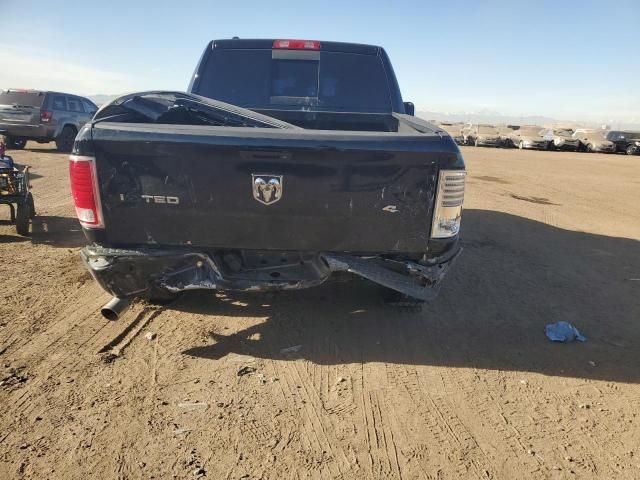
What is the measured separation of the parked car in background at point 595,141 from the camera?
30203mm

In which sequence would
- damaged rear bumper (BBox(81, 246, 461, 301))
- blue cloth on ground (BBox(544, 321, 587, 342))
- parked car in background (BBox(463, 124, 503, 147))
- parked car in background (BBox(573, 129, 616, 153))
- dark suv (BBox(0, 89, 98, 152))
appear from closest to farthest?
damaged rear bumper (BBox(81, 246, 461, 301)), blue cloth on ground (BBox(544, 321, 587, 342)), dark suv (BBox(0, 89, 98, 152)), parked car in background (BBox(573, 129, 616, 153)), parked car in background (BBox(463, 124, 503, 147))

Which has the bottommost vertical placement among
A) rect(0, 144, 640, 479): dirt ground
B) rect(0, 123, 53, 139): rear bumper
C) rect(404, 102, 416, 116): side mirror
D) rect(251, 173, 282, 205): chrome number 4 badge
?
rect(0, 144, 640, 479): dirt ground

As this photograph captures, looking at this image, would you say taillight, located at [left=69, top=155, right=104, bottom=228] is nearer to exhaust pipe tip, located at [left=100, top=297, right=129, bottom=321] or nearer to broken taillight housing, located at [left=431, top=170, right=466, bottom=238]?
exhaust pipe tip, located at [left=100, top=297, right=129, bottom=321]

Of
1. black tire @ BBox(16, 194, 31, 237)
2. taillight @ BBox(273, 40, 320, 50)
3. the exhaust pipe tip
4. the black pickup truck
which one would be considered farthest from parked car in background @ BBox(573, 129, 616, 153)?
the exhaust pipe tip

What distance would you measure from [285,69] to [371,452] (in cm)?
404

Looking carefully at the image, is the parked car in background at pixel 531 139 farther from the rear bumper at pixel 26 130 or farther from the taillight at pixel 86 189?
the taillight at pixel 86 189

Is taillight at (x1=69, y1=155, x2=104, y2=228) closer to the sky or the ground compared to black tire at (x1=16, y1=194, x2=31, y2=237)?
closer to the sky

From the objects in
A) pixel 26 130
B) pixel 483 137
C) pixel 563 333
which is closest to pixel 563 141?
pixel 483 137

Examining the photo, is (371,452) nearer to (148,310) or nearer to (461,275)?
(148,310)

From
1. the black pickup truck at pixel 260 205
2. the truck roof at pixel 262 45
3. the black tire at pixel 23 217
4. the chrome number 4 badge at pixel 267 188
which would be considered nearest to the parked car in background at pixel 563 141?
the truck roof at pixel 262 45

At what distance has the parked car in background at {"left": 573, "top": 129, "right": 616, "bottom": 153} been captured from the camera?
30203 mm

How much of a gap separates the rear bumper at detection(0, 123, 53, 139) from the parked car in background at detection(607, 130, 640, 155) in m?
33.2

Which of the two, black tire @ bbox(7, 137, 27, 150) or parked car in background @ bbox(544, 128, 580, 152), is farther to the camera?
parked car in background @ bbox(544, 128, 580, 152)

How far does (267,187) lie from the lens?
9.26 feet
